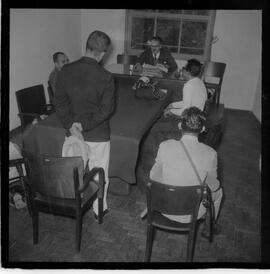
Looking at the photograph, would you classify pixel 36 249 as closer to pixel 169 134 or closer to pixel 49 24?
pixel 169 134

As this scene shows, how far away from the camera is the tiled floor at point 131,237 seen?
93.2 inches

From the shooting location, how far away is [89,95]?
8.04ft

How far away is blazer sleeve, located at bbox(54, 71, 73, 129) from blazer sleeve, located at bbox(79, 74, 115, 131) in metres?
0.11

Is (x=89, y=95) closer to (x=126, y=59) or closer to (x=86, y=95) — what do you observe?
(x=86, y=95)

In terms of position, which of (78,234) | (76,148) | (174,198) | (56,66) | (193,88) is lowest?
(78,234)

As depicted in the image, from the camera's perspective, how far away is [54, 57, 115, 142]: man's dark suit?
94.8 inches

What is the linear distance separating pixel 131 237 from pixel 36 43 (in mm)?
2198

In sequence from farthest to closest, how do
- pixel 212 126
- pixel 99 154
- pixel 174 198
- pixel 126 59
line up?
1. pixel 126 59
2. pixel 212 126
3. pixel 99 154
4. pixel 174 198

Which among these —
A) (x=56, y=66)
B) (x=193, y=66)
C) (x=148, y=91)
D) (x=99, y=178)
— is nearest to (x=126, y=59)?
(x=148, y=91)

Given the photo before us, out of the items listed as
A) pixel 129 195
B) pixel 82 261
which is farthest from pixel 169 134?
pixel 82 261

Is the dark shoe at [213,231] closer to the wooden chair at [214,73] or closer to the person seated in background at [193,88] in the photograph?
the person seated in background at [193,88]

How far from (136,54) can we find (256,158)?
129 inches

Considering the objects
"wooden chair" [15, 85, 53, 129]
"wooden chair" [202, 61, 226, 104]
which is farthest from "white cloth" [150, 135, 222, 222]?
"wooden chair" [202, 61, 226, 104]
